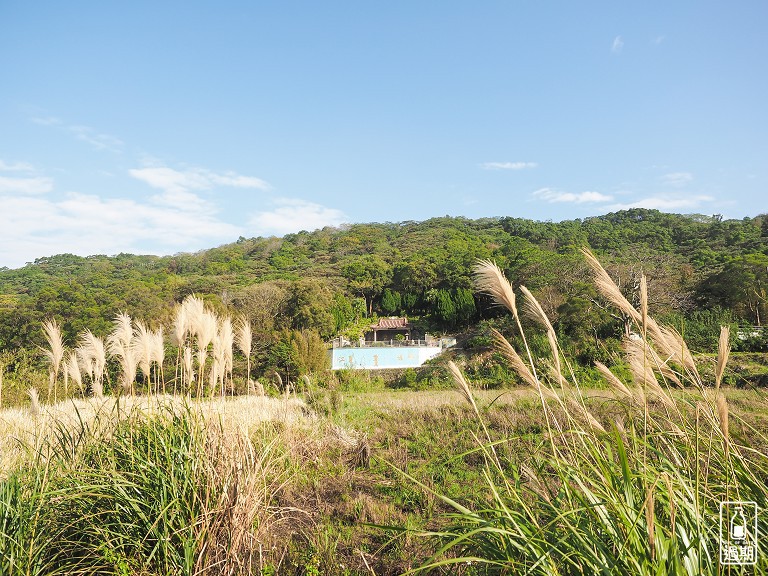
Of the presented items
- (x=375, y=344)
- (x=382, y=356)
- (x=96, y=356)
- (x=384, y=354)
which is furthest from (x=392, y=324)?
(x=96, y=356)

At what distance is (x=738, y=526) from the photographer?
1644 mm

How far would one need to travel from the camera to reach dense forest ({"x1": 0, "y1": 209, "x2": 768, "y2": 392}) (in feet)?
77.3

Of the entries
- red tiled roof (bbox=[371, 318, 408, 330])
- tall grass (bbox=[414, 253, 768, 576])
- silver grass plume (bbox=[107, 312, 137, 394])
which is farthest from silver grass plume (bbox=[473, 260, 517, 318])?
red tiled roof (bbox=[371, 318, 408, 330])

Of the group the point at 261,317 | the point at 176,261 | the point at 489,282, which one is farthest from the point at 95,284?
the point at 489,282

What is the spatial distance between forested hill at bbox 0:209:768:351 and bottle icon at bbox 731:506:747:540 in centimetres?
2284

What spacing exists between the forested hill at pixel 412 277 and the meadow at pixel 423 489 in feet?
63.7

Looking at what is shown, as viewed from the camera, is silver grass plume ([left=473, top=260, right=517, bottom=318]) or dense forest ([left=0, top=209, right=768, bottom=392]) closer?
silver grass plume ([left=473, top=260, right=517, bottom=318])

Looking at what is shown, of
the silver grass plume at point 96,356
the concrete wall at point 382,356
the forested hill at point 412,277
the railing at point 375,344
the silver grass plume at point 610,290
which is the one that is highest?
the forested hill at point 412,277

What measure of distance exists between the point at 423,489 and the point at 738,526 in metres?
2.32

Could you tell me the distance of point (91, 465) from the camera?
3.47m

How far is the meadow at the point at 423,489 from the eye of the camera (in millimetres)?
1656
